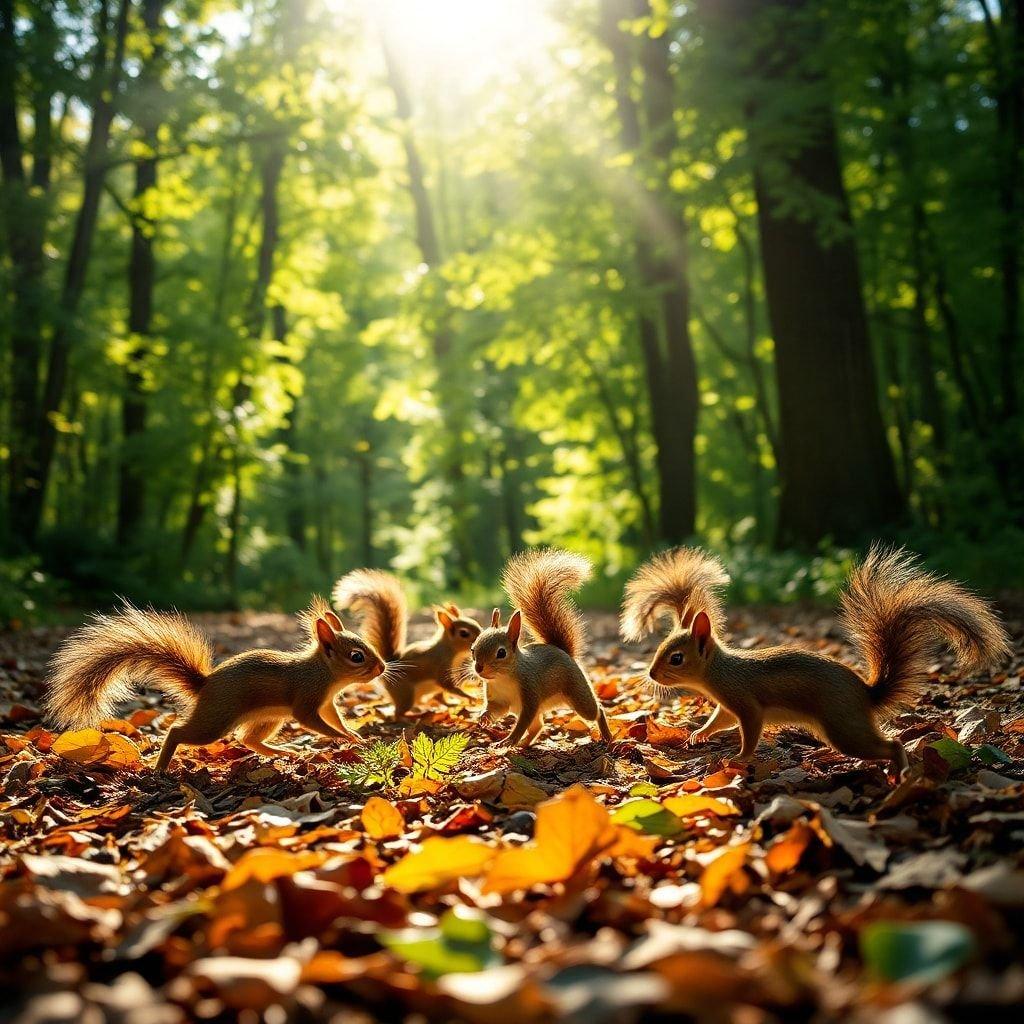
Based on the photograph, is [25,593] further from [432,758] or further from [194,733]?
[432,758]

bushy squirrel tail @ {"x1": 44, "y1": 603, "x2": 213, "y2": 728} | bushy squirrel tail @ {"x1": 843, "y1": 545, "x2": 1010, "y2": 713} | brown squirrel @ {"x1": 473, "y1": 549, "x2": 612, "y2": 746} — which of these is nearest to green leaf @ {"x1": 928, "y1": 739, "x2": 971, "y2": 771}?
bushy squirrel tail @ {"x1": 843, "y1": 545, "x2": 1010, "y2": 713}

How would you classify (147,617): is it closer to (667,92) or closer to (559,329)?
(667,92)

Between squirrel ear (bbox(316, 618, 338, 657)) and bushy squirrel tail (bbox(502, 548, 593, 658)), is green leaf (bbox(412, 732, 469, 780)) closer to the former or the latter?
squirrel ear (bbox(316, 618, 338, 657))

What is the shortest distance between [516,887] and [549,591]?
2466 millimetres

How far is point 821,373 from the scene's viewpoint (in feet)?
33.9

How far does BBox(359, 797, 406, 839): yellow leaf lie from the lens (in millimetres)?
2541

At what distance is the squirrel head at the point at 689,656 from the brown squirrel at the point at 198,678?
4.41ft

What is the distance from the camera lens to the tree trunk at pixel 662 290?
44.4 ft

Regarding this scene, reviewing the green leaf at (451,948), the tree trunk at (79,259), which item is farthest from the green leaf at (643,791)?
the tree trunk at (79,259)

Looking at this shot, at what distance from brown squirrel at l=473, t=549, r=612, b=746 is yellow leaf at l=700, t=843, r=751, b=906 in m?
2.00

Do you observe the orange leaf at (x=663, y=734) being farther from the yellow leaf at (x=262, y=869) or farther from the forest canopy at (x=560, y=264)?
the forest canopy at (x=560, y=264)

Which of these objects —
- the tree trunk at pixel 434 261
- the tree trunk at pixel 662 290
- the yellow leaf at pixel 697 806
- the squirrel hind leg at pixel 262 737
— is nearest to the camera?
the yellow leaf at pixel 697 806

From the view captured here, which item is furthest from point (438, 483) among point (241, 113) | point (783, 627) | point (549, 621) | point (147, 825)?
point (147, 825)

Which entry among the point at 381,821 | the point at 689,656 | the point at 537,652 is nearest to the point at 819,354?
the point at 537,652
